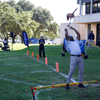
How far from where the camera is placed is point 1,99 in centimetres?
525

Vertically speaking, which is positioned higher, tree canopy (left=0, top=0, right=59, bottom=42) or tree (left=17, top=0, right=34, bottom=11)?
tree (left=17, top=0, right=34, bottom=11)

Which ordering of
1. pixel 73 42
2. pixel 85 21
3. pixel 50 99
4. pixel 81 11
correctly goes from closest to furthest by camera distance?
pixel 50 99, pixel 73 42, pixel 85 21, pixel 81 11

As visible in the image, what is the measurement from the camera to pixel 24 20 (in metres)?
47.8

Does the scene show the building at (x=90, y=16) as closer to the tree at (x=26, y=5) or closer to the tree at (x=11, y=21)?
the tree at (x=11, y=21)

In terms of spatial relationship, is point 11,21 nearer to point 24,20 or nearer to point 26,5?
point 24,20

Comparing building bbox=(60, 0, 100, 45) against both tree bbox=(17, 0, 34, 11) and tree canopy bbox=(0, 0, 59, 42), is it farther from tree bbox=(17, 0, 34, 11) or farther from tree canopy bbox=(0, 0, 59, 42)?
tree bbox=(17, 0, 34, 11)

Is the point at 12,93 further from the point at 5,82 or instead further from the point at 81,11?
the point at 81,11

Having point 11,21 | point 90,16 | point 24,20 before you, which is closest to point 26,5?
point 24,20

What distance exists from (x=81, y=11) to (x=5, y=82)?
28266mm

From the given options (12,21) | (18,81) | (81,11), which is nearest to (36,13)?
(12,21)

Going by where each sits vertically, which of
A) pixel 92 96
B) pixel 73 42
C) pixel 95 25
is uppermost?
pixel 95 25

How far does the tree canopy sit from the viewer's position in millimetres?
45781

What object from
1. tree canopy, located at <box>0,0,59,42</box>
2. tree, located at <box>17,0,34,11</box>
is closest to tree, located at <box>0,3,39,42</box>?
tree canopy, located at <box>0,0,59,42</box>

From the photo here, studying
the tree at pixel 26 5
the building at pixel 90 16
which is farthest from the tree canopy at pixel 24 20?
the building at pixel 90 16
